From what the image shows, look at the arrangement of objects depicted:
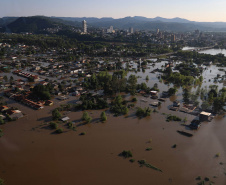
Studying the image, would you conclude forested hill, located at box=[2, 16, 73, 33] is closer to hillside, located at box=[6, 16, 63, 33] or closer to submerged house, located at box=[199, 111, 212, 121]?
hillside, located at box=[6, 16, 63, 33]

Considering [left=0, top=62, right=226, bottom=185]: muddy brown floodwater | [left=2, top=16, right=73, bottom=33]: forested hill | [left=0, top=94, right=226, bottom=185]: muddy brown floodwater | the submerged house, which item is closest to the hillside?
[left=2, top=16, right=73, bottom=33]: forested hill

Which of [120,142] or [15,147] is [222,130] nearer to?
[120,142]

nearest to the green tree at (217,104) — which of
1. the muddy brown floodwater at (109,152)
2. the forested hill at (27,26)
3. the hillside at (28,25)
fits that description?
the muddy brown floodwater at (109,152)

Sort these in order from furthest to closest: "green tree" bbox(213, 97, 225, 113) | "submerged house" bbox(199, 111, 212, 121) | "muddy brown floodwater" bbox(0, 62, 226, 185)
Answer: "green tree" bbox(213, 97, 225, 113) → "submerged house" bbox(199, 111, 212, 121) → "muddy brown floodwater" bbox(0, 62, 226, 185)

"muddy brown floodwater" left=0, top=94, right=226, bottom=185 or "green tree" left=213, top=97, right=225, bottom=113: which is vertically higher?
"green tree" left=213, top=97, right=225, bottom=113

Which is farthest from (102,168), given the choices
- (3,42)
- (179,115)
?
(3,42)

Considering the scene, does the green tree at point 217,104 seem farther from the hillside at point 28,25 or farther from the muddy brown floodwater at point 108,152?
the hillside at point 28,25

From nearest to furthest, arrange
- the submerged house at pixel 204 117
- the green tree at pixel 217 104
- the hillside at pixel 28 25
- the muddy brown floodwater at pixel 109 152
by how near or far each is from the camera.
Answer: the muddy brown floodwater at pixel 109 152, the submerged house at pixel 204 117, the green tree at pixel 217 104, the hillside at pixel 28 25

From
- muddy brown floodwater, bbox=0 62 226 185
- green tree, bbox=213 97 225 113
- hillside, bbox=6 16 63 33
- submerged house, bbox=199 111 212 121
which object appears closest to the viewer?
muddy brown floodwater, bbox=0 62 226 185

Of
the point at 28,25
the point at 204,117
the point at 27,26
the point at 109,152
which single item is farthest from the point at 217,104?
the point at 28,25

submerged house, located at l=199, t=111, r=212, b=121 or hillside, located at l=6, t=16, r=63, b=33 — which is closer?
submerged house, located at l=199, t=111, r=212, b=121

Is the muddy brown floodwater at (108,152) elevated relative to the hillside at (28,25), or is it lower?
lower
